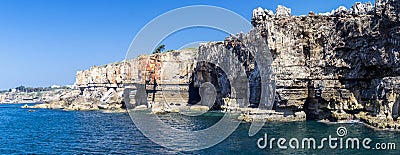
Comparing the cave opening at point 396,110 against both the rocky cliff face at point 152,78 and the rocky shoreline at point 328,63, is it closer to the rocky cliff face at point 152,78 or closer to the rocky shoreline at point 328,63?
the rocky shoreline at point 328,63

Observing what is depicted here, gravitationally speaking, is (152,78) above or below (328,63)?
below

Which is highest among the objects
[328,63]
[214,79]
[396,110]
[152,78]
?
[328,63]

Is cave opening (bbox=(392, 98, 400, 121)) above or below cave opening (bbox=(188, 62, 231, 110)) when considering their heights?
below

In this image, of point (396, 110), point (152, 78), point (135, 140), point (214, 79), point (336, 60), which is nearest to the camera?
point (135, 140)

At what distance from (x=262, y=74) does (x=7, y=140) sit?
1578 inches

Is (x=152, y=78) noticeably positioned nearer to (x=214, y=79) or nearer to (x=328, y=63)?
(x=214, y=79)

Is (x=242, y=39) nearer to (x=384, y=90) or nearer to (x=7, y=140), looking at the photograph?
(x=384, y=90)

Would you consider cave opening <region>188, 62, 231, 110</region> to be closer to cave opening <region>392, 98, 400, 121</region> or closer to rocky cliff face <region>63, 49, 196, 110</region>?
rocky cliff face <region>63, 49, 196, 110</region>

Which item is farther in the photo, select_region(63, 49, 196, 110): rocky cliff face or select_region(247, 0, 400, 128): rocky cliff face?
select_region(63, 49, 196, 110): rocky cliff face

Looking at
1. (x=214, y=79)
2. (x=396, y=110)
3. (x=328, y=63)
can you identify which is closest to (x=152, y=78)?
(x=214, y=79)

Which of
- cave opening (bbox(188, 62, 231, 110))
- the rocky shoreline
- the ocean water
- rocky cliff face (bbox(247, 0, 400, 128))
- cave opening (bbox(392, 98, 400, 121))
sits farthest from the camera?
cave opening (bbox(188, 62, 231, 110))

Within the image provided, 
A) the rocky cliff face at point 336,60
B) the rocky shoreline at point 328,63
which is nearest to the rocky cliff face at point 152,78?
the rocky shoreline at point 328,63

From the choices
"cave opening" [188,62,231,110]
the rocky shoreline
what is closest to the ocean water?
the rocky shoreline

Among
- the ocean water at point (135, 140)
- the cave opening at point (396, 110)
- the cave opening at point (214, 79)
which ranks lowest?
the ocean water at point (135, 140)
